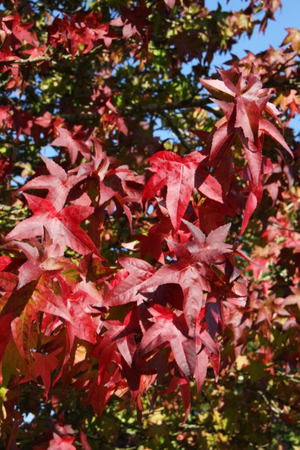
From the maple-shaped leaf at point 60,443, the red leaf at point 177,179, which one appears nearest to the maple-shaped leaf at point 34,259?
the red leaf at point 177,179

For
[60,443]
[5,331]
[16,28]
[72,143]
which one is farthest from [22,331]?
[16,28]

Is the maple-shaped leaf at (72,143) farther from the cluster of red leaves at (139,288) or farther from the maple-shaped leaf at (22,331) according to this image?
the maple-shaped leaf at (22,331)

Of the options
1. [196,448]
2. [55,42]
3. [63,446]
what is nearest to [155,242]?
[63,446]

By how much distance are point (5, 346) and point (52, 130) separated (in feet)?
7.43

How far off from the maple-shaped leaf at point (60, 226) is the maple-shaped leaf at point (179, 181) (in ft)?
0.78

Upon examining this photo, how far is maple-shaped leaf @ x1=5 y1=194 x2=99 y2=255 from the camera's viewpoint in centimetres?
145

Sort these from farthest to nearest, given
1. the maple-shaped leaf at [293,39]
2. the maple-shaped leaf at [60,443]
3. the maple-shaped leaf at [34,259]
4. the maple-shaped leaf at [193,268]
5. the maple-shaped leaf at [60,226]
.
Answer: the maple-shaped leaf at [293,39], the maple-shaped leaf at [60,443], the maple-shaped leaf at [60,226], the maple-shaped leaf at [193,268], the maple-shaped leaf at [34,259]

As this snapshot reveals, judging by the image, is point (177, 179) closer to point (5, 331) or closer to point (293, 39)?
point (5, 331)

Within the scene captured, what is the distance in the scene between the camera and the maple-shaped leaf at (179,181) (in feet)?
4.78

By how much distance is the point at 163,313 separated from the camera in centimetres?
134

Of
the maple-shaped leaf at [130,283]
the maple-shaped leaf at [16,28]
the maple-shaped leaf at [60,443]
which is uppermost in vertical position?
the maple-shaped leaf at [16,28]

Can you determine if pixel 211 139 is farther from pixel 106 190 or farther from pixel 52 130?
pixel 52 130

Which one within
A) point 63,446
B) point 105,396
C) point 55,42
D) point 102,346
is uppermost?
point 55,42

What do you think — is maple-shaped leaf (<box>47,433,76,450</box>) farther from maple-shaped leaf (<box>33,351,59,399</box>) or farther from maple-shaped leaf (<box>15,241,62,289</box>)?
maple-shaped leaf (<box>15,241,62,289</box>)
